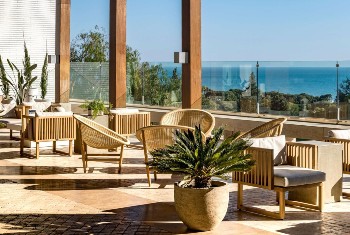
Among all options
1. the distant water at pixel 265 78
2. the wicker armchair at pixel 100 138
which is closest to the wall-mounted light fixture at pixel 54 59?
the distant water at pixel 265 78

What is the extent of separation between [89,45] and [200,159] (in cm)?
2363

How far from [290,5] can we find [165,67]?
47.0 meters

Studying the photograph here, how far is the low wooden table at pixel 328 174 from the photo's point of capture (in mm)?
7059

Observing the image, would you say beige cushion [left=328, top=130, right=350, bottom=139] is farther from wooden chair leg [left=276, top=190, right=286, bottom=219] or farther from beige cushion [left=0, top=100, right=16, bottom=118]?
beige cushion [left=0, top=100, right=16, bottom=118]

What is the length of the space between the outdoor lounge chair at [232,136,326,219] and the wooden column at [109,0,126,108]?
7.64 meters

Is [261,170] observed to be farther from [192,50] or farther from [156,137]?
[192,50]

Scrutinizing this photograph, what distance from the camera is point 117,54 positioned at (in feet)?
47.2

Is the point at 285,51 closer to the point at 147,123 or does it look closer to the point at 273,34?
the point at 273,34

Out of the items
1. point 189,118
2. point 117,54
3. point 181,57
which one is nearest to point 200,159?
point 189,118

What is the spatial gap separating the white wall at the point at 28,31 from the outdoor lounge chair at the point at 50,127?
33.1 ft

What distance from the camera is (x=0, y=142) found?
13.5 meters

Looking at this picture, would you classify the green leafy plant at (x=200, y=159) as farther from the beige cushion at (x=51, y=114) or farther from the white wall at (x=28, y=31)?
the white wall at (x=28, y=31)

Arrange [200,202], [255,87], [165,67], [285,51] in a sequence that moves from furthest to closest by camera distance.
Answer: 1. [285,51]
2. [165,67]
3. [255,87]
4. [200,202]

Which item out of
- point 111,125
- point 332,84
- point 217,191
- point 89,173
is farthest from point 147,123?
point 217,191
